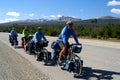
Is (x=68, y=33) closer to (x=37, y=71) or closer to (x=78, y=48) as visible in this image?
(x=78, y=48)

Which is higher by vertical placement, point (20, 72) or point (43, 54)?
point (43, 54)

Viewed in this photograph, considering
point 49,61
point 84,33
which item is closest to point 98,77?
point 49,61

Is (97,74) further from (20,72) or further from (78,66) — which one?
(20,72)

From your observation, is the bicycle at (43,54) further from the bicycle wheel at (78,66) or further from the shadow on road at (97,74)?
the bicycle wheel at (78,66)

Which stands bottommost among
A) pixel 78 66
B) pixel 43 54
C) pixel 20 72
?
pixel 20 72

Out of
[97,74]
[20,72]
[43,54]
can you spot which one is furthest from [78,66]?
[43,54]

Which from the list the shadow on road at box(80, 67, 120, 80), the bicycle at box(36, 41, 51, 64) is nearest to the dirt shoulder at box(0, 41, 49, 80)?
the bicycle at box(36, 41, 51, 64)

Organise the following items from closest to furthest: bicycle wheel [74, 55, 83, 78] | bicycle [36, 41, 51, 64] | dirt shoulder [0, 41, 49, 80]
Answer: dirt shoulder [0, 41, 49, 80]
bicycle wheel [74, 55, 83, 78]
bicycle [36, 41, 51, 64]

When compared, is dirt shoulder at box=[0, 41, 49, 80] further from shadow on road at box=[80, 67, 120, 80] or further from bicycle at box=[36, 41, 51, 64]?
shadow on road at box=[80, 67, 120, 80]

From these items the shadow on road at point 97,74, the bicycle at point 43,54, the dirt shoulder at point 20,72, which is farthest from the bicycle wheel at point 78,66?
the bicycle at point 43,54

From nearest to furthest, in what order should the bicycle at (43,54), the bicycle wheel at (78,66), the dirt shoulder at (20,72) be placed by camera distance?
1. the dirt shoulder at (20,72)
2. the bicycle wheel at (78,66)
3. the bicycle at (43,54)

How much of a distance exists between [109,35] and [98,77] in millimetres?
37227

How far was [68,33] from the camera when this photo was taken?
11.8 m

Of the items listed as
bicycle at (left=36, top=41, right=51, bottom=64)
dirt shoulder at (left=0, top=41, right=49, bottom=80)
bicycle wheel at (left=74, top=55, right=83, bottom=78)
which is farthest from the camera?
bicycle at (left=36, top=41, right=51, bottom=64)
